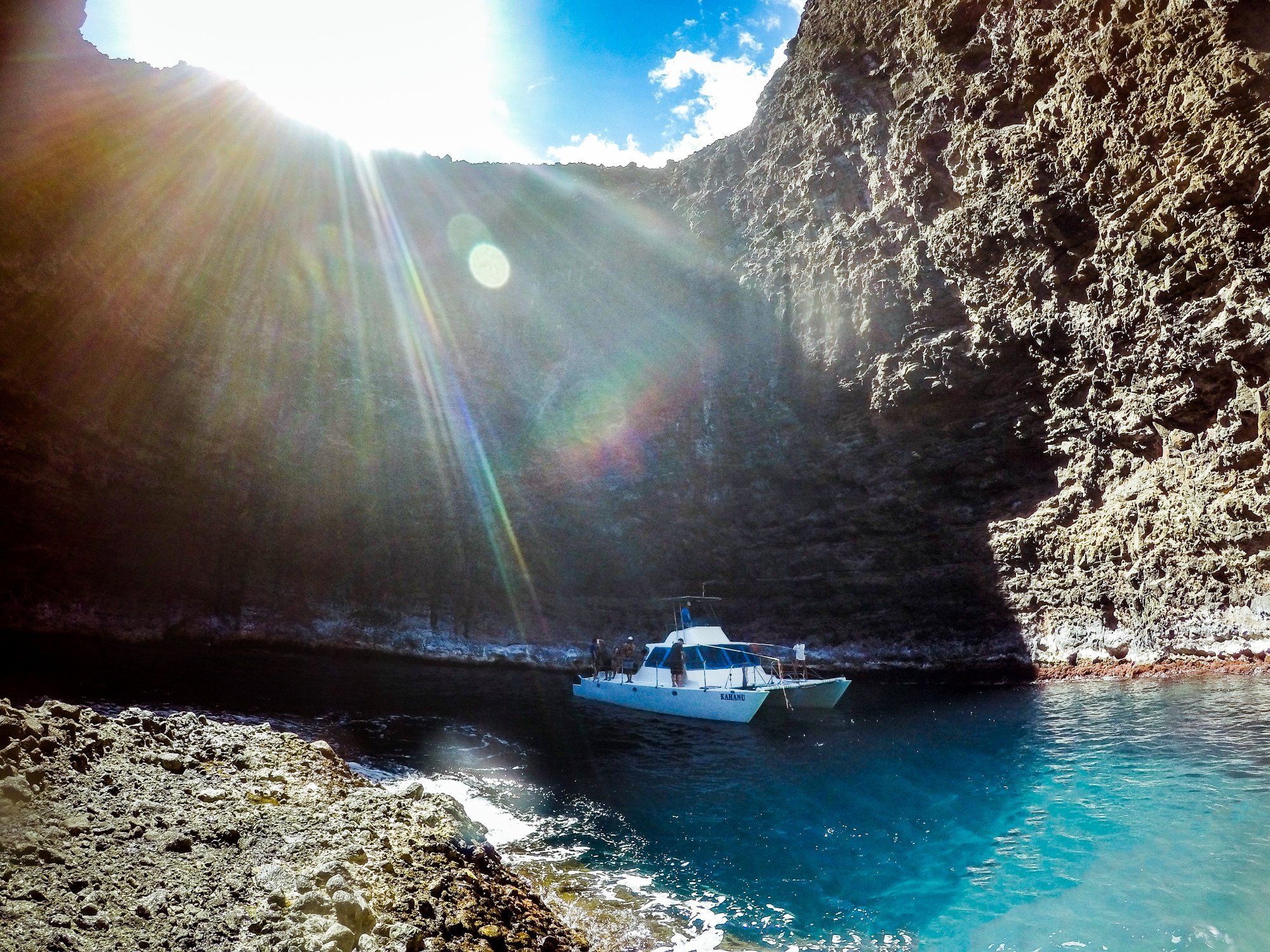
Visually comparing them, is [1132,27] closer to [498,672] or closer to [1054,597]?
[1054,597]

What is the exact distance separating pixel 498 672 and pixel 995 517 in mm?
24516

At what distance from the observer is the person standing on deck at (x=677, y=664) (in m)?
23.5

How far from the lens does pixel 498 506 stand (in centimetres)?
3766

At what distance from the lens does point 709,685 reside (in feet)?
73.7

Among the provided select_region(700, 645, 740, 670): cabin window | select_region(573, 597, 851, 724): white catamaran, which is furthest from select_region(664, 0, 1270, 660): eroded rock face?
select_region(700, 645, 740, 670): cabin window

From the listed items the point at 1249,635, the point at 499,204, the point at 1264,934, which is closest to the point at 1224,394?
the point at 1249,635

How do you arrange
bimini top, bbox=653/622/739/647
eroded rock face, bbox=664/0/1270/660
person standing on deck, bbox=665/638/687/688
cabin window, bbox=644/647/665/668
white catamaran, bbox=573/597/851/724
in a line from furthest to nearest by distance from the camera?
cabin window, bbox=644/647/665/668
bimini top, bbox=653/622/739/647
person standing on deck, bbox=665/638/687/688
white catamaran, bbox=573/597/851/724
eroded rock face, bbox=664/0/1270/660

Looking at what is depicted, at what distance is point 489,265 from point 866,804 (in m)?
36.9

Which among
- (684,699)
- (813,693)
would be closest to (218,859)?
(684,699)

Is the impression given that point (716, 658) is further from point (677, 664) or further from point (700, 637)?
point (677, 664)

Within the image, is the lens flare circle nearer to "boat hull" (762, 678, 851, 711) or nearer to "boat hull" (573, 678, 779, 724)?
"boat hull" (573, 678, 779, 724)

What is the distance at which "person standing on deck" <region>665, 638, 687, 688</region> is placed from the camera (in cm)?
2355

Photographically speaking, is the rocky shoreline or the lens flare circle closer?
the rocky shoreline

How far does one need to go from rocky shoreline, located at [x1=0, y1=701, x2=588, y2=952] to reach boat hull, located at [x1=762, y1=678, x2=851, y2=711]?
14.5 m
